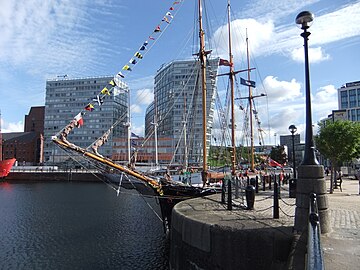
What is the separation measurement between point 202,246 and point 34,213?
77.8 ft

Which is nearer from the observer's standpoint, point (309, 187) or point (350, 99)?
point (309, 187)

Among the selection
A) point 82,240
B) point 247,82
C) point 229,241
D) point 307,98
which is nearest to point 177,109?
point 247,82

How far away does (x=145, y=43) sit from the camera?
20.3 meters

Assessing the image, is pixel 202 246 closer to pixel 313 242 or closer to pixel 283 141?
pixel 313 242

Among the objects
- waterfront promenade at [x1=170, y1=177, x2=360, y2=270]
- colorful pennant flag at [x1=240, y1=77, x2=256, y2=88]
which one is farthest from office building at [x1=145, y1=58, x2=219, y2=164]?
waterfront promenade at [x1=170, y1=177, x2=360, y2=270]

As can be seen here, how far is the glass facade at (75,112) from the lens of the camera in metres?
124

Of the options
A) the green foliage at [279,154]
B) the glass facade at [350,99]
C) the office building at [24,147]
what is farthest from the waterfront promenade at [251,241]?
the office building at [24,147]

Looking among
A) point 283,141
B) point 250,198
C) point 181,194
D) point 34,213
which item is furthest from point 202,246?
point 283,141

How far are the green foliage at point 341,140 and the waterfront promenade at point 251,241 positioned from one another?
11.9 meters

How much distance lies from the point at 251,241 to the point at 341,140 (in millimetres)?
16423

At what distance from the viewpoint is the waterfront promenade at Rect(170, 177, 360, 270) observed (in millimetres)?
6020

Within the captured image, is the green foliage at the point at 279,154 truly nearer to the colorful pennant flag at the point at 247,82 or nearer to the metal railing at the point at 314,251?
the colorful pennant flag at the point at 247,82

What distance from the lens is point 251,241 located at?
7.16 metres

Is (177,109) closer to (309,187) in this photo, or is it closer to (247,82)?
(247,82)
